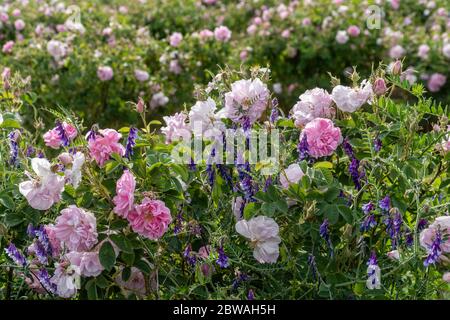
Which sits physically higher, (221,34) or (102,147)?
(102,147)

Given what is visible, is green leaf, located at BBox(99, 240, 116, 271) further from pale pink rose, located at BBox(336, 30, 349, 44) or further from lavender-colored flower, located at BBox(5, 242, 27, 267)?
pale pink rose, located at BBox(336, 30, 349, 44)

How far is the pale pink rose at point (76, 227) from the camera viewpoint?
79.9 inches

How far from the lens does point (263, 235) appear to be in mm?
2117

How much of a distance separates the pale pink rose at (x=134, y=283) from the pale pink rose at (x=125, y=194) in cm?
23

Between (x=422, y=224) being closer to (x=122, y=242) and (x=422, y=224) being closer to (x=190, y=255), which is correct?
(x=190, y=255)

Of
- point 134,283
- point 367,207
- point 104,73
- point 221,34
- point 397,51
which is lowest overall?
point 397,51

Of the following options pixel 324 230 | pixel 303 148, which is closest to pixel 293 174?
pixel 303 148

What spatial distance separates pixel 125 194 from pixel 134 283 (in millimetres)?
307

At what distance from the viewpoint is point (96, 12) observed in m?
6.60

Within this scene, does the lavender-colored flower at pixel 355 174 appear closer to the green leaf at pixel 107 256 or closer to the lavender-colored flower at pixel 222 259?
the lavender-colored flower at pixel 222 259

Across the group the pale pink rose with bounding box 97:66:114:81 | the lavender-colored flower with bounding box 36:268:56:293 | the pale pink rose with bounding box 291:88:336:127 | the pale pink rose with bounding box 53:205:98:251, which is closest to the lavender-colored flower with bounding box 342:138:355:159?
the pale pink rose with bounding box 291:88:336:127

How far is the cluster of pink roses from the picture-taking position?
2.03 meters

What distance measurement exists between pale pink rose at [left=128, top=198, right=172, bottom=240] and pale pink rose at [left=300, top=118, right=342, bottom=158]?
0.41 metres

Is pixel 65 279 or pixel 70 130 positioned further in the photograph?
pixel 70 130
